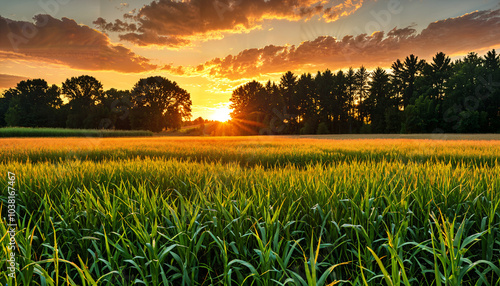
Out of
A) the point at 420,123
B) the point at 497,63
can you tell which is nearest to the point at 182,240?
the point at 420,123

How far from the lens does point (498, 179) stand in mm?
2998

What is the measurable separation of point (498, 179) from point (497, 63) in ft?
256

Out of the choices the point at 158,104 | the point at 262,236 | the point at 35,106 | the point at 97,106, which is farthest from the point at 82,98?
the point at 262,236

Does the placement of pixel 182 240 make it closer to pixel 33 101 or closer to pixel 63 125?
pixel 63 125

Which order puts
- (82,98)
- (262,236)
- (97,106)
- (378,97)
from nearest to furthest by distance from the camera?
(262,236) < (97,106) < (82,98) < (378,97)

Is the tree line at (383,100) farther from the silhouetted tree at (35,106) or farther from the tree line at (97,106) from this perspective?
the silhouetted tree at (35,106)

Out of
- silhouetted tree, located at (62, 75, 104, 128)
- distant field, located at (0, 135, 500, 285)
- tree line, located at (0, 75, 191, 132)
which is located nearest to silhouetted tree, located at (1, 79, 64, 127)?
tree line, located at (0, 75, 191, 132)

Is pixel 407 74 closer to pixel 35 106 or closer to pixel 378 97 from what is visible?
pixel 378 97

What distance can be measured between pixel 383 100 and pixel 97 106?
7318cm

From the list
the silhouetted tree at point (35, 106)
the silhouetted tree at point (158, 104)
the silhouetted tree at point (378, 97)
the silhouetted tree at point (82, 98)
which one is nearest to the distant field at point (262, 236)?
the silhouetted tree at point (158, 104)

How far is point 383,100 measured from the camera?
66125 millimetres

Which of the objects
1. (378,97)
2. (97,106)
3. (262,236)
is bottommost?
(262,236)

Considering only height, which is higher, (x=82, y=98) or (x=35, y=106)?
(x=82, y=98)

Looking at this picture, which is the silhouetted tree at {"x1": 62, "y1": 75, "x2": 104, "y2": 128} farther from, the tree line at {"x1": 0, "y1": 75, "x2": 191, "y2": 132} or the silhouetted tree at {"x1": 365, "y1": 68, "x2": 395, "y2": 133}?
the silhouetted tree at {"x1": 365, "y1": 68, "x2": 395, "y2": 133}
